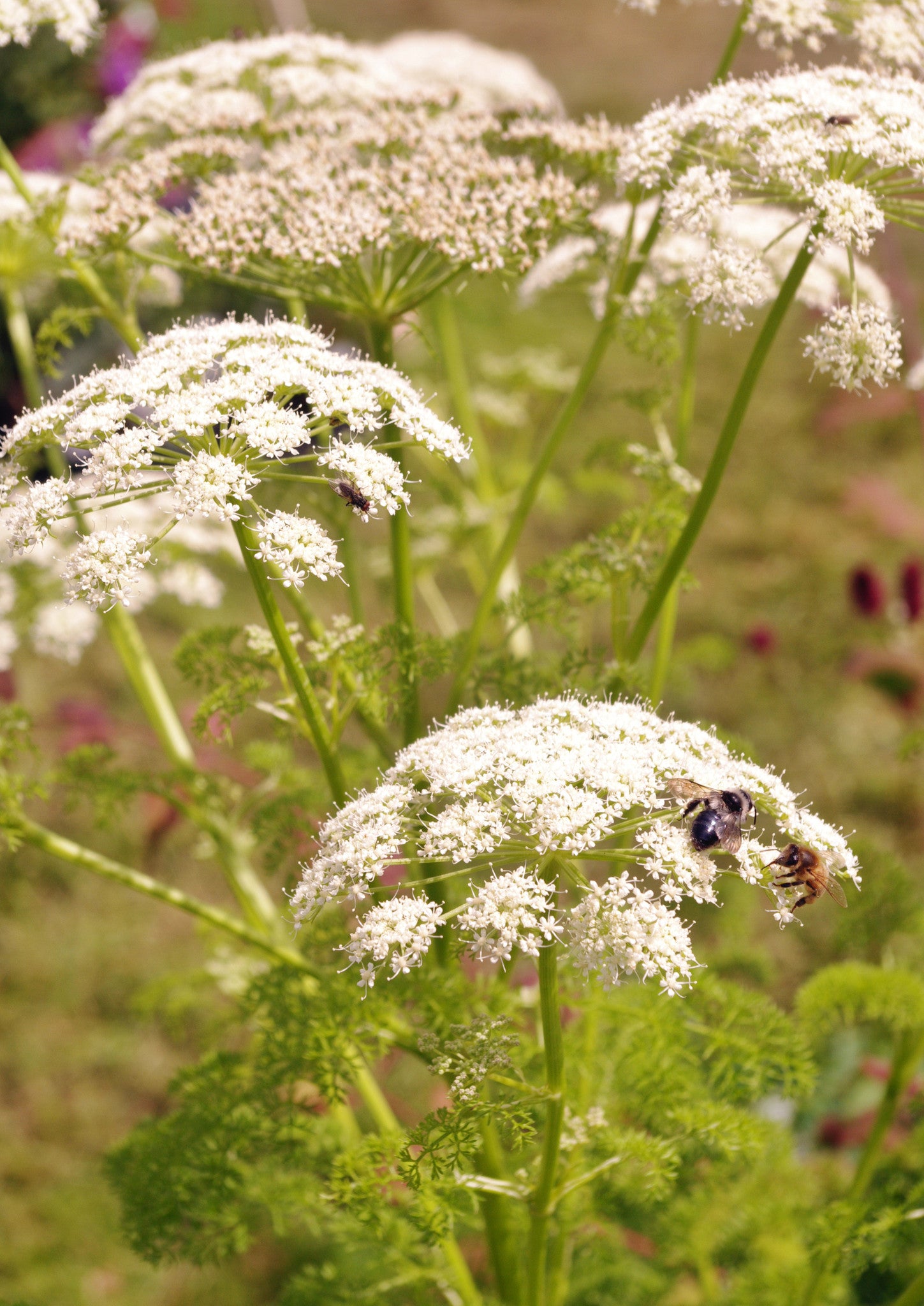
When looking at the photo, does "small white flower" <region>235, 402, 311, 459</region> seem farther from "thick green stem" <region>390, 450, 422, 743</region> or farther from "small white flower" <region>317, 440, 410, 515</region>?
"thick green stem" <region>390, 450, 422, 743</region>

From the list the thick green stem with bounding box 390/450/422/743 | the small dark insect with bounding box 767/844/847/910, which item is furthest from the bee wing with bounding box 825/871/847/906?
the thick green stem with bounding box 390/450/422/743

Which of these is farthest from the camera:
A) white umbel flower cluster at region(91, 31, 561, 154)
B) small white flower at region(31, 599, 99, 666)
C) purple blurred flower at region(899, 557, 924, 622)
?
purple blurred flower at region(899, 557, 924, 622)

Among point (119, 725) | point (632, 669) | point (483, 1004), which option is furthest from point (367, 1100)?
point (119, 725)

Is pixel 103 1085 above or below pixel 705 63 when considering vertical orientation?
below

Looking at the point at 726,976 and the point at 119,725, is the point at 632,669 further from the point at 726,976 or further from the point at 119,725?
the point at 119,725

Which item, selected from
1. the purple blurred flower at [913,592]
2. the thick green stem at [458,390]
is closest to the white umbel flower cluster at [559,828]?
the thick green stem at [458,390]
